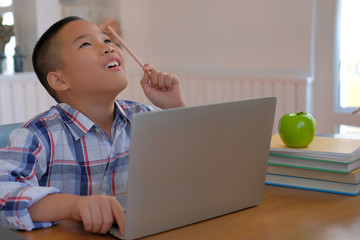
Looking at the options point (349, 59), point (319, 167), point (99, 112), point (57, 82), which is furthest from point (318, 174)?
point (349, 59)

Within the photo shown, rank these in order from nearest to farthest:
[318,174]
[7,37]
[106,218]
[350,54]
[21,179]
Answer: [106,218], [21,179], [318,174], [350,54], [7,37]

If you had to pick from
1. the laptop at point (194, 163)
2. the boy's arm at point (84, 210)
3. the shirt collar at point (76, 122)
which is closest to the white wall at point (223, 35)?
the shirt collar at point (76, 122)

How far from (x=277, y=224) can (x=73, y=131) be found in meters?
0.58

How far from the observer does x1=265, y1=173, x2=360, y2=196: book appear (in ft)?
3.68

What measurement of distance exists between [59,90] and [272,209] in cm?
69

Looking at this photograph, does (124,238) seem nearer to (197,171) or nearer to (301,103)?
(197,171)

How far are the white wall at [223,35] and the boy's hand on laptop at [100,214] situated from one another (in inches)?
94.0

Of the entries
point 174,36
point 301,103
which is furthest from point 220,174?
point 174,36

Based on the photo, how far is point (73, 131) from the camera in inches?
50.5

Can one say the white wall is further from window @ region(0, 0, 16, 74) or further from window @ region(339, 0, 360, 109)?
window @ region(0, 0, 16, 74)

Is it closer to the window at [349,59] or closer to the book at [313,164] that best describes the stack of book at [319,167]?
the book at [313,164]

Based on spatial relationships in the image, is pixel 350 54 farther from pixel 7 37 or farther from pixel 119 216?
pixel 119 216

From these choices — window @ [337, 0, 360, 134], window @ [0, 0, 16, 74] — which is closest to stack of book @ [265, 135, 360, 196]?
window @ [337, 0, 360, 134]

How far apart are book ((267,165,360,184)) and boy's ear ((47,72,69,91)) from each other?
1.94 ft
